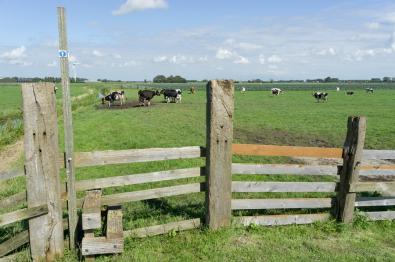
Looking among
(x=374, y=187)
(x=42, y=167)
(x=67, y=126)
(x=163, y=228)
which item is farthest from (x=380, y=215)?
(x=42, y=167)

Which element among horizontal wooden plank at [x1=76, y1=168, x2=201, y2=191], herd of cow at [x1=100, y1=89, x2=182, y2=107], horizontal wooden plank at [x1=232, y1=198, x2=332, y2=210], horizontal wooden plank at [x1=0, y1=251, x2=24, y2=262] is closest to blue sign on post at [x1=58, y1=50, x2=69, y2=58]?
horizontal wooden plank at [x1=76, y1=168, x2=201, y2=191]

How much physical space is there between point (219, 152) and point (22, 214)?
2.90m

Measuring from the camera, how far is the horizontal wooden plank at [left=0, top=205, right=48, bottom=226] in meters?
4.91

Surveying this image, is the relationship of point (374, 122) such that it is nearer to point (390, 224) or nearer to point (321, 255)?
point (390, 224)

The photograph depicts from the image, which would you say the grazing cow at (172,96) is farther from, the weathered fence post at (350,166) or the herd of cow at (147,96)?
the weathered fence post at (350,166)

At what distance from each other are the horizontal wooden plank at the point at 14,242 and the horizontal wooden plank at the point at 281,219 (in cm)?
318

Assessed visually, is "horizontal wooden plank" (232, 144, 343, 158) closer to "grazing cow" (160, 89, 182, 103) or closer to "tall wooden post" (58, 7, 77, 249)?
"tall wooden post" (58, 7, 77, 249)

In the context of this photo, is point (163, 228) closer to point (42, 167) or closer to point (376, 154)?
point (42, 167)

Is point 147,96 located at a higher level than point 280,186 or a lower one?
higher

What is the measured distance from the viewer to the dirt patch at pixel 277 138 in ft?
52.5

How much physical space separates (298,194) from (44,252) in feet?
17.7

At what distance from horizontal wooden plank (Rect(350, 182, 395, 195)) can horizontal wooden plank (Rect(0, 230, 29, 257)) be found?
16.7 ft

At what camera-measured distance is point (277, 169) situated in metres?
6.40

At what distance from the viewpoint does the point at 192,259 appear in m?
5.30
